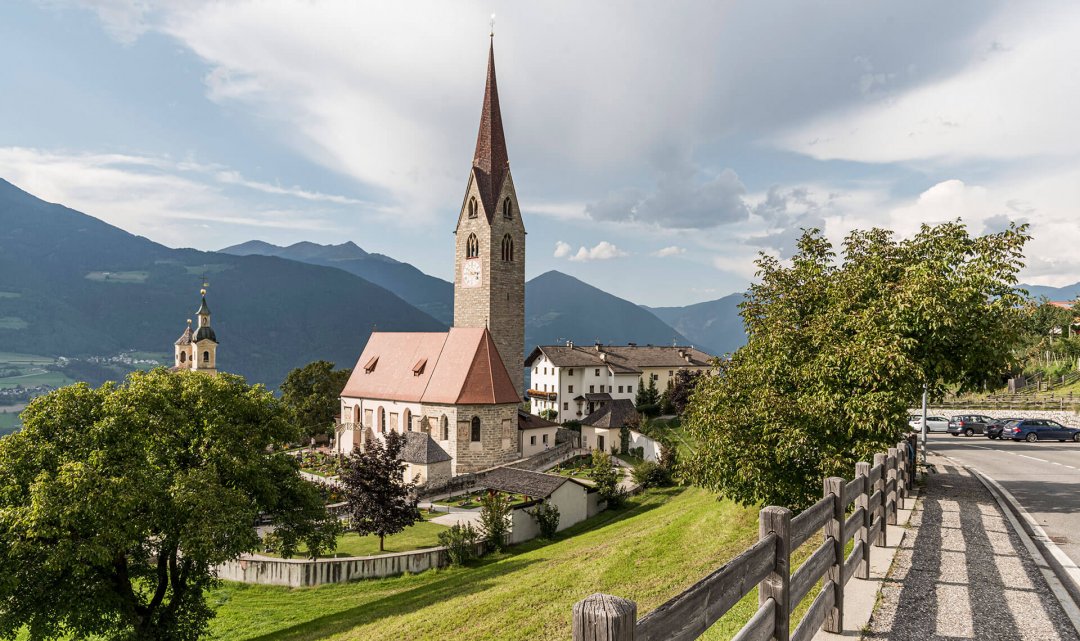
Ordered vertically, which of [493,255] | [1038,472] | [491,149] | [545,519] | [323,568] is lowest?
[323,568]

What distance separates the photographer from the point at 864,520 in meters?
8.12

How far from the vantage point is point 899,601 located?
751 centimetres

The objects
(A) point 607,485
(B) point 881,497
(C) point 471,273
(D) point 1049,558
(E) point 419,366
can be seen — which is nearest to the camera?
(D) point 1049,558

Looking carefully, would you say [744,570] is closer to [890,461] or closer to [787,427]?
[890,461]

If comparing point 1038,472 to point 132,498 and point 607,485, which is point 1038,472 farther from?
→ point 132,498

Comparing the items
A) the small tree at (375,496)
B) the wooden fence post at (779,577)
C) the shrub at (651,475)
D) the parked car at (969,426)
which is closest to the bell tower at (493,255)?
the shrub at (651,475)

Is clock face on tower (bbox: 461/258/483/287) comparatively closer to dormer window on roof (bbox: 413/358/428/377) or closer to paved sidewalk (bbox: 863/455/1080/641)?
dormer window on roof (bbox: 413/358/428/377)

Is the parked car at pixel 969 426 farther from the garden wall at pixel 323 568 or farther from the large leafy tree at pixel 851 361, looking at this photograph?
the garden wall at pixel 323 568

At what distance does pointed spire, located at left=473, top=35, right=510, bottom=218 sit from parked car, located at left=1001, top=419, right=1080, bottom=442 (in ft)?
155

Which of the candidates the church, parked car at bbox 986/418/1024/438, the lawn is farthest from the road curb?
the church

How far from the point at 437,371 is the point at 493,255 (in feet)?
47.6

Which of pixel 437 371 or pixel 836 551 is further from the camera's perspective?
pixel 437 371

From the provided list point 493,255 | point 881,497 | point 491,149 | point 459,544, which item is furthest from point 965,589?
point 491,149

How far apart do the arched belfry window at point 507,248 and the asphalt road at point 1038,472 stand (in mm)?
41426
